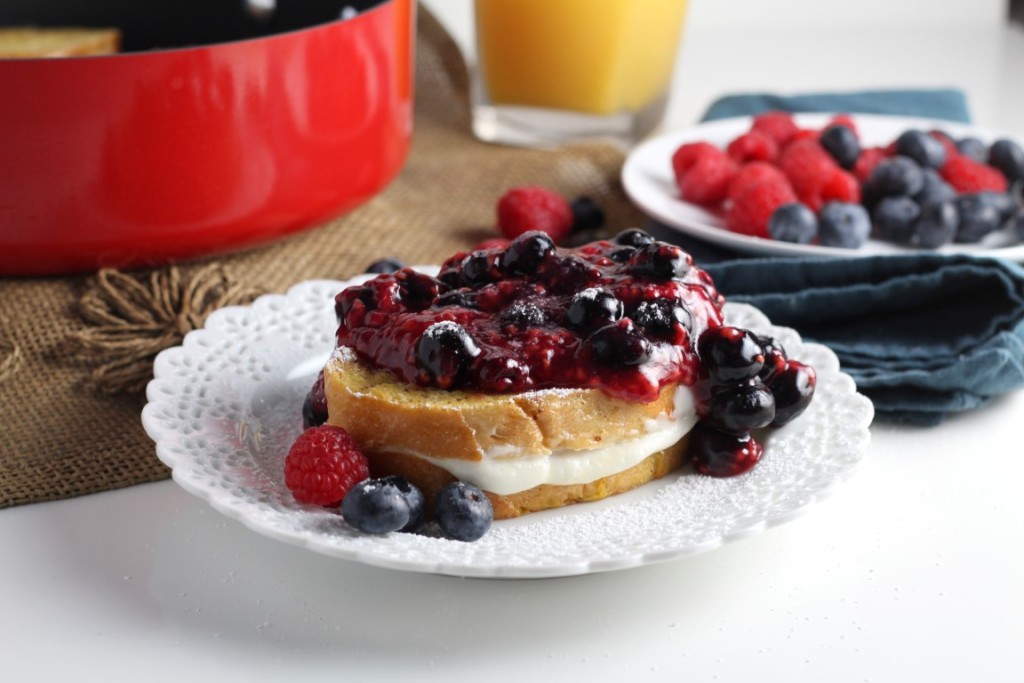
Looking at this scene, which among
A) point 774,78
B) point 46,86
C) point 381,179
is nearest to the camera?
point 46,86

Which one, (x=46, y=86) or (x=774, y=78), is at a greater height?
(x=46, y=86)

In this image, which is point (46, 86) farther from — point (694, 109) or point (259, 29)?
point (694, 109)

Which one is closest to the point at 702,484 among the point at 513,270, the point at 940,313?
the point at 513,270

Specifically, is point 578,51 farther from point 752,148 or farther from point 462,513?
point 462,513

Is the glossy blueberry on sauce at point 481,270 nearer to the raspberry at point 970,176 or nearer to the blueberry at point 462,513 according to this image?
the blueberry at point 462,513

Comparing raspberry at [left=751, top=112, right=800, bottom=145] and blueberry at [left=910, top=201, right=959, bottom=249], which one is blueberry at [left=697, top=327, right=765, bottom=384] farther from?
raspberry at [left=751, top=112, right=800, bottom=145]

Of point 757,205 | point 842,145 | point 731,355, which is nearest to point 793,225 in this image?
point 757,205

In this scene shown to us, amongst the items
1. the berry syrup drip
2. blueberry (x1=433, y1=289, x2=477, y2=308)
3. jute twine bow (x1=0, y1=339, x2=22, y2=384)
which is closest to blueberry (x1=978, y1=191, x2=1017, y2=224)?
the berry syrup drip
